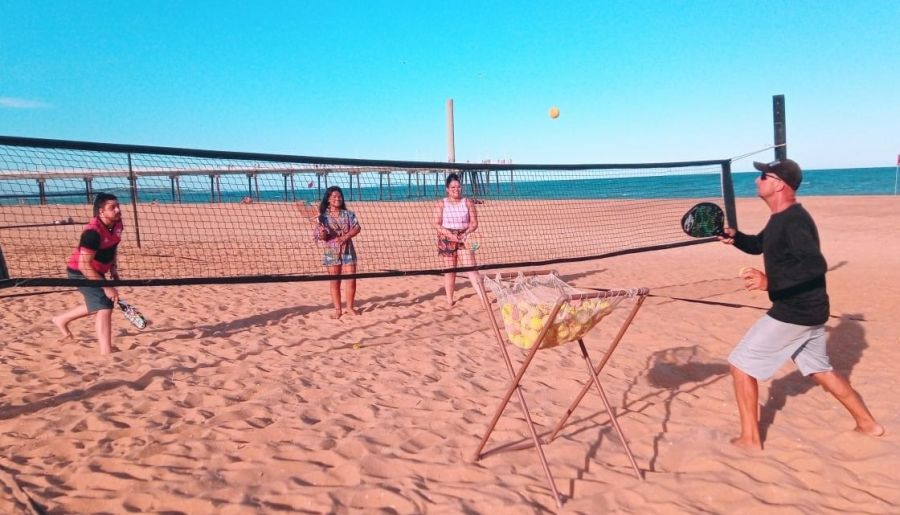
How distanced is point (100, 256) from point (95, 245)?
0.50 ft

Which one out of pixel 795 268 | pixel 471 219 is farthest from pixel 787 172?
pixel 471 219

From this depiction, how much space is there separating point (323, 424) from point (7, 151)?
3.18 metres

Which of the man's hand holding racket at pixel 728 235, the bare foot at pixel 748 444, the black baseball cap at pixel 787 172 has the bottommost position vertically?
the bare foot at pixel 748 444

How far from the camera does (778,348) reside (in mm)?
3357

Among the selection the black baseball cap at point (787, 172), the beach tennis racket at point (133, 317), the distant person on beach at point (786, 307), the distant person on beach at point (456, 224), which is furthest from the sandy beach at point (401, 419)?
the black baseball cap at point (787, 172)

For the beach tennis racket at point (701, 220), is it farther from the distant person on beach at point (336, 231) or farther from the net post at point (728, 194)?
the distant person on beach at point (336, 231)

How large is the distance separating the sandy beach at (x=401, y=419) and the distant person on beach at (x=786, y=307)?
12.7 inches

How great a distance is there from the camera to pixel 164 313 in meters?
7.05

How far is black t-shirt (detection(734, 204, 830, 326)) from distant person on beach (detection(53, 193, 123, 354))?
4997mm

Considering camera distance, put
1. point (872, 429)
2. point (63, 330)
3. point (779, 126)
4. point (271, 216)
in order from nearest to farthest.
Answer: point (872, 429) < point (63, 330) < point (779, 126) < point (271, 216)

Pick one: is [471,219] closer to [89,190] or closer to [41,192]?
[89,190]

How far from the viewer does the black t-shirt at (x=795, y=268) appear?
10.6ft

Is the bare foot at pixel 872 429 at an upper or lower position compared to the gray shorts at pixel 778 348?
lower

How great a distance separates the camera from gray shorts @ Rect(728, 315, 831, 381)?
132 inches
